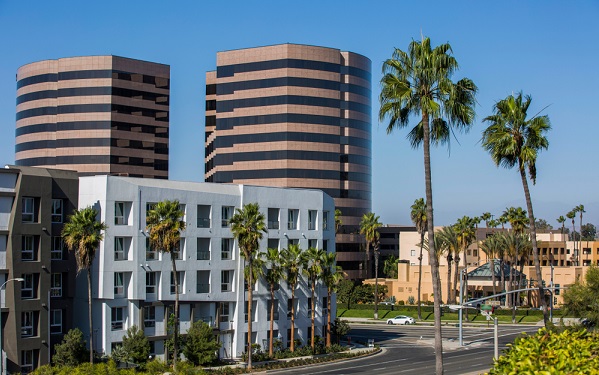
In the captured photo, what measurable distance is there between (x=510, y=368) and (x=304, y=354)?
5865 centimetres

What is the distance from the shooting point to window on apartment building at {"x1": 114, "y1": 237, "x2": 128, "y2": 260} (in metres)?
70.0

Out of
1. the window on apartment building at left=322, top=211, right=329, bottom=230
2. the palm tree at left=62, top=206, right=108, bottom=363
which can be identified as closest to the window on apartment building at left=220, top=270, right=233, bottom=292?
the window on apartment building at left=322, top=211, right=329, bottom=230

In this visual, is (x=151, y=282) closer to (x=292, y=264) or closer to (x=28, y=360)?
(x=28, y=360)

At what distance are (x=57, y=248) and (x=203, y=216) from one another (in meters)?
14.5

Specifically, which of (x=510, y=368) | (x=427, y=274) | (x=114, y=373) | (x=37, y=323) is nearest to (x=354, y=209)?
(x=427, y=274)

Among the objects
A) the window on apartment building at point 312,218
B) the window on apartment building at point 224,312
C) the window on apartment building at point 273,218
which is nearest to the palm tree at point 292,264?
the window on apartment building at point 273,218

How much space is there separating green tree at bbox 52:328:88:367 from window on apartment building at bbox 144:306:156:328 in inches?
300

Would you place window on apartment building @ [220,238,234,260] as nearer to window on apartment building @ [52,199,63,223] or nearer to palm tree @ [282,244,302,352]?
palm tree @ [282,244,302,352]

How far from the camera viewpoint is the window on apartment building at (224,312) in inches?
3096

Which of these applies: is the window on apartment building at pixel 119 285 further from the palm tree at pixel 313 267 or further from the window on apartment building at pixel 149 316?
the palm tree at pixel 313 267

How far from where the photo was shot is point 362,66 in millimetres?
152625

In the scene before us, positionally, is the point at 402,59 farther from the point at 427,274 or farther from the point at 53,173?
the point at 427,274

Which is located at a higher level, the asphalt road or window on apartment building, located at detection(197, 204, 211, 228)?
window on apartment building, located at detection(197, 204, 211, 228)

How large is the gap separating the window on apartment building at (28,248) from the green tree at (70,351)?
20.5 feet
